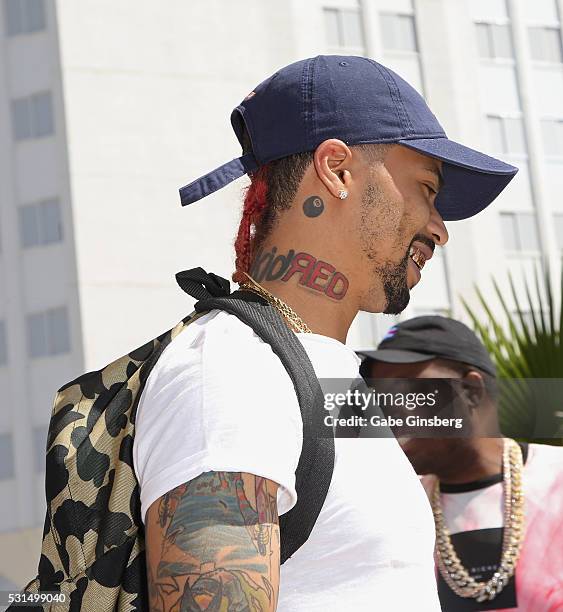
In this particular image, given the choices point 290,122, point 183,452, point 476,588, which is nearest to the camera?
point 183,452

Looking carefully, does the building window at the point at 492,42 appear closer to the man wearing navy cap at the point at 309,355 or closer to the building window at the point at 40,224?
the building window at the point at 40,224

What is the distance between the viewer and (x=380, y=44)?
110 ft

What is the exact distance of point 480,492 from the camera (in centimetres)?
383

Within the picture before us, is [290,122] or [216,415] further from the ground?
→ [290,122]

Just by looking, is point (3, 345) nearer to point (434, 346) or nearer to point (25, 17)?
point (25, 17)

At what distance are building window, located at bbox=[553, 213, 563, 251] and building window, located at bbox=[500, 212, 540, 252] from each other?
748mm

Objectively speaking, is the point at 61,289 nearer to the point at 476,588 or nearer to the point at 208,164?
the point at 208,164

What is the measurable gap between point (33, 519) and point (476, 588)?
90.5 ft

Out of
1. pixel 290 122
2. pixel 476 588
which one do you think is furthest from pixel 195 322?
pixel 476 588

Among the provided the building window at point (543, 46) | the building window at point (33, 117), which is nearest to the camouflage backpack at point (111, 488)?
the building window at point (33, 117)

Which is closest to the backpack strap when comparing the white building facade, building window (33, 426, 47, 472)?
the white building facade

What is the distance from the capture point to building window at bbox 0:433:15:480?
3073 cm

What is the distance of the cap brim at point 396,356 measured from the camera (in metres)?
3.93

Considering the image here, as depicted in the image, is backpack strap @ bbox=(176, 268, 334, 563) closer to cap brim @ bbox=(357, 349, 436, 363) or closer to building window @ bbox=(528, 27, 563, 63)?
cap brim @ bbox=(357, 349, 436, 363)
